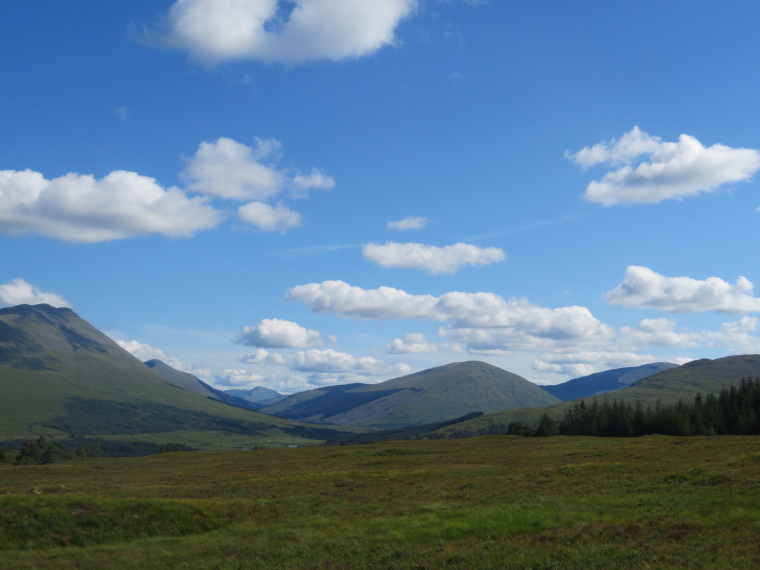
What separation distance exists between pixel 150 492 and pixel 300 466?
36529 millimetres

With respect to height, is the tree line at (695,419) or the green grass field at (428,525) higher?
the green grass field at (428,525)

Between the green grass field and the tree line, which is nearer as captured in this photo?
the green grass field

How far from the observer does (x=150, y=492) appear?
49438 millimetres

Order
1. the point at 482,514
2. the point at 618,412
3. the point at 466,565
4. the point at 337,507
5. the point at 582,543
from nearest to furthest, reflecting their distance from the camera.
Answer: the point at 466,565
the point at 582,543
the point at 482,514
the point at 337,507
the point at 618,412

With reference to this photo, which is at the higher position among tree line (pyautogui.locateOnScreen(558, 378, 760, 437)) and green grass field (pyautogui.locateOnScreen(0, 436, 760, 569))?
green grass field (pyautogui.locateOnScreen(0, 436, 760, 569))

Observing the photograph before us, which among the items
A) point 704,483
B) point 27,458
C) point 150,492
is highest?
point 704,483

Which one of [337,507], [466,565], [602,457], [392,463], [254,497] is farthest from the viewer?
[392,463]

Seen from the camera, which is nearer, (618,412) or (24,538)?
(24,538)

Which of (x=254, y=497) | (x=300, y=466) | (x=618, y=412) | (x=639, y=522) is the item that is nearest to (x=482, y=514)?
Answer: (x=639, y=522)

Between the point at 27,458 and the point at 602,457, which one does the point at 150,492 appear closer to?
the point at 602,457

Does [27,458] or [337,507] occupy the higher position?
[337,507]

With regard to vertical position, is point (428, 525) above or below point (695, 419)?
above

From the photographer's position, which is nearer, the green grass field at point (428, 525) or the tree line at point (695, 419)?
the green grass field at point (428, 525)

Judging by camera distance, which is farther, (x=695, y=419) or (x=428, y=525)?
(x=695, y=419)
